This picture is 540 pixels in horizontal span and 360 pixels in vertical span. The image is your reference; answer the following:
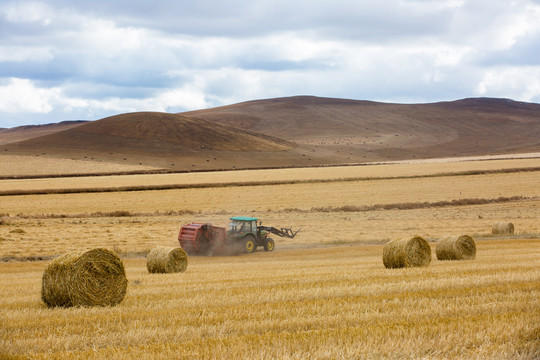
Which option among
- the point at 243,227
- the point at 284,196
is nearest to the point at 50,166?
the point at 284,196

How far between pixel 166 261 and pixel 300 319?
902cm

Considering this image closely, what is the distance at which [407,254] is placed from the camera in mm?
15109

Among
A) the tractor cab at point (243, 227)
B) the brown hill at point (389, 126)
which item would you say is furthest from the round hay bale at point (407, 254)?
the brown hill at point (389, 126)

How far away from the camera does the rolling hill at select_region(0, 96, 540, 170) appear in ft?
365

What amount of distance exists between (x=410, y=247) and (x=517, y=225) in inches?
685

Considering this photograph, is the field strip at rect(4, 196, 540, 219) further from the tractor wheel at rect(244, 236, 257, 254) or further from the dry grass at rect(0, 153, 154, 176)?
the dry grass at rect(0, 153, 154, 176)

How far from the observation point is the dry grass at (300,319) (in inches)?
259

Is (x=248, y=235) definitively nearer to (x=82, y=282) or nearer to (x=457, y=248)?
(x=457, y=248)

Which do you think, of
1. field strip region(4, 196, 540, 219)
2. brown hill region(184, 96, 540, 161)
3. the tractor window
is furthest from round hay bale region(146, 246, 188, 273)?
brown hill region(184, 96, 540, 161)

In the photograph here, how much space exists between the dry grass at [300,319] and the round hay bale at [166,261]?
3.27m

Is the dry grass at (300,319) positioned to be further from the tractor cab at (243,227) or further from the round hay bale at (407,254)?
the tractor cab at (243,227)

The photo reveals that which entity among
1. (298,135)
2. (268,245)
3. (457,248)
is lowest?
(268,245)

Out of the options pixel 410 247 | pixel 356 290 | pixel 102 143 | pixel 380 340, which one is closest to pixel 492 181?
pixel 410 247

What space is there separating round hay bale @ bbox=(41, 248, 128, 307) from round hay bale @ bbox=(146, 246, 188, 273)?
5.94 metres
